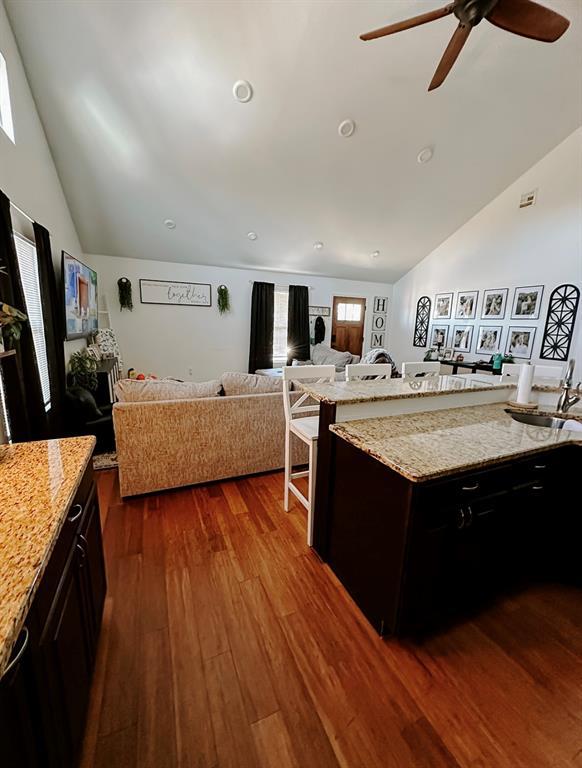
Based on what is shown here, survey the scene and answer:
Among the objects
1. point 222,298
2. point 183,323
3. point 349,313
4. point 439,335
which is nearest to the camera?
point 183,323

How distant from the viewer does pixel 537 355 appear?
4766mm

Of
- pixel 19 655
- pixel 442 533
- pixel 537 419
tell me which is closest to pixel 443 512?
pixel 442 533

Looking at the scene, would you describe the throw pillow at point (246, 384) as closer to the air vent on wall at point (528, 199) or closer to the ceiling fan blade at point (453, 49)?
the ceiling fan blade at point (453, 49)

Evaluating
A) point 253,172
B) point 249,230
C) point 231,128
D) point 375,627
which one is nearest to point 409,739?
point 375,627

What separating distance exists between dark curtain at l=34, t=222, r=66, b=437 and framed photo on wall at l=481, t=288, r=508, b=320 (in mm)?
6265

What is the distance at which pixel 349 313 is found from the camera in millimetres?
7414

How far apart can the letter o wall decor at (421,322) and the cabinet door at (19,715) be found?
23.7ft

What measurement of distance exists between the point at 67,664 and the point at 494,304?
254 inches

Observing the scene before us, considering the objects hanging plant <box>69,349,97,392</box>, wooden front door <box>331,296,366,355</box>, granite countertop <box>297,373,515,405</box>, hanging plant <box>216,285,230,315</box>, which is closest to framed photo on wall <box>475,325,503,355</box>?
wooden front door <box>331,296,366,355</box>

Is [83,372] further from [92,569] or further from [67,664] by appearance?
[67,664]

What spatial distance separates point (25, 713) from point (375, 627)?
134 centimetres

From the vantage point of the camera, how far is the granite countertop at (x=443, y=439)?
123 cm

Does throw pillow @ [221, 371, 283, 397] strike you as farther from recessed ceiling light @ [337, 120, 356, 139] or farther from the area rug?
recessed ceiling light @ [337, 120, 356, 139]

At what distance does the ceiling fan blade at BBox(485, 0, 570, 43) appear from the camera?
1.82 meters
